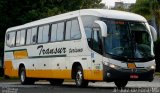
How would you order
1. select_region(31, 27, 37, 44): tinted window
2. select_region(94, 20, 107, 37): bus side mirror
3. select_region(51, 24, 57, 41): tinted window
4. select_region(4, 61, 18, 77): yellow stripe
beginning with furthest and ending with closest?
select_region(4, 61, 18, 77): yellow stripe → select_region(31, 27, 37, 44): tinted window → select_region(51, 24, 57, 41): tinted window → select_region(94, 20, 107, 37): bus side mirror

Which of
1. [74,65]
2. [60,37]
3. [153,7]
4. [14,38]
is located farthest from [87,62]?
[153,7]

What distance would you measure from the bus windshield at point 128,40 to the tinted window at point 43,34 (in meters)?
5.78

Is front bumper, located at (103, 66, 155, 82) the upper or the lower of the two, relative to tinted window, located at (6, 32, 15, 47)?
lower

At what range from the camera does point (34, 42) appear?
95.9 ft

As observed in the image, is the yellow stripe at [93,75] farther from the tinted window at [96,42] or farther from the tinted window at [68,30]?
the tinted window at [68,30]

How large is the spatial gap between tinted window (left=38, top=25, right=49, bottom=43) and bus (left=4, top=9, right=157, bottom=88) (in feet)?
0.29

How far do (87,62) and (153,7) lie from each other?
131ft

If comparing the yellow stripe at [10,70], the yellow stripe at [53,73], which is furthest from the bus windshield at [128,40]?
the yellow stripe at [10,70]

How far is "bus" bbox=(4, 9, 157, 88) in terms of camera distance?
2164 centimetres

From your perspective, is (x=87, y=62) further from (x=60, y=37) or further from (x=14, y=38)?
(x=14, y=38)

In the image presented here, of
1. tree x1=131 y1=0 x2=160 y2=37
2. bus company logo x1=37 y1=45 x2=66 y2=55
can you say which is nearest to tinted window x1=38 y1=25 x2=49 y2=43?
bus company logo x1=37 y1=45 x2=66 y2=55

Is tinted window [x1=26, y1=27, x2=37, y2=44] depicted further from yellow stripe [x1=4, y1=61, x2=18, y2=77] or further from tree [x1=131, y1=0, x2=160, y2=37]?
tree [x1=131, y1=0, x2=160, y2=37]

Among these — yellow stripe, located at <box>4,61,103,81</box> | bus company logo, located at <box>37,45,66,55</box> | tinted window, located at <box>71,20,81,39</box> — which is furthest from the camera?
bus company logo, located at <box>37,45,66,55</box>

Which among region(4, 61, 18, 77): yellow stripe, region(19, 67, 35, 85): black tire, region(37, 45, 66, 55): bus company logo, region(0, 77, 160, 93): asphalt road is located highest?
region(37, 45, 66, 55): bus company logo
